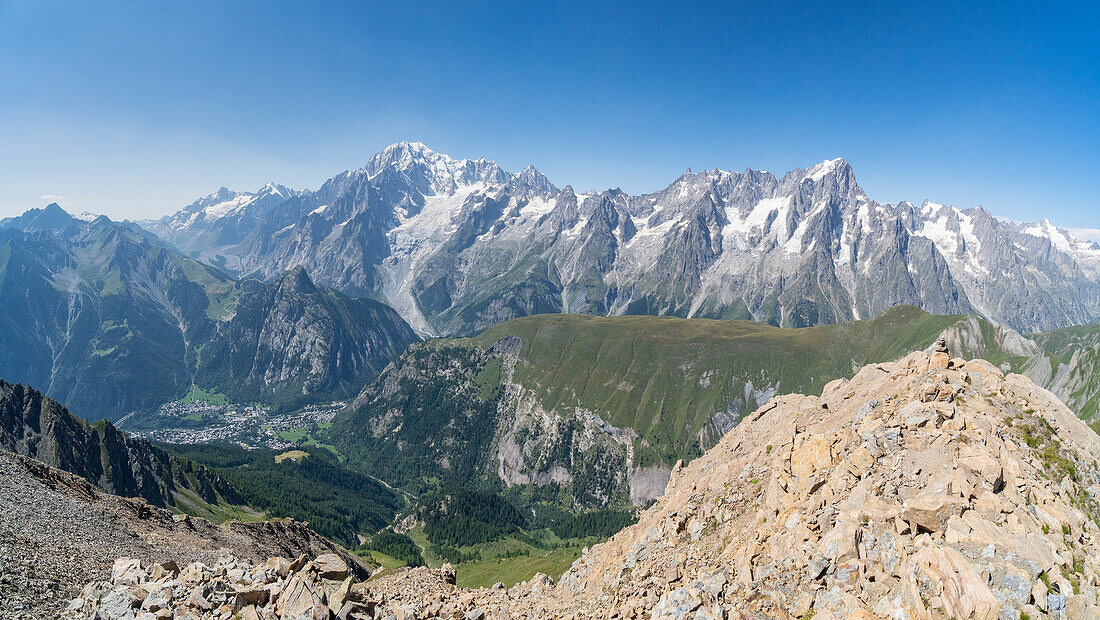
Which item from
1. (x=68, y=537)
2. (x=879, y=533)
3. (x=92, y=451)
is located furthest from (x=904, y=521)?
(x=92, y=451)

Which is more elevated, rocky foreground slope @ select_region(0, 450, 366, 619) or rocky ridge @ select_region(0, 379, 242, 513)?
rocky foreground slope @ select_region(0, 450, 366, 619)

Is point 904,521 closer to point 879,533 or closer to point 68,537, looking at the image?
point 879,533

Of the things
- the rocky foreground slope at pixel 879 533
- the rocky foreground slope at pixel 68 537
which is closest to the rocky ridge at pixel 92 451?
the rocky foreground slope at pixel 68 537

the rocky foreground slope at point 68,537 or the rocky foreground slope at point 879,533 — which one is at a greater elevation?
the rocky foreground slope at point 879,533

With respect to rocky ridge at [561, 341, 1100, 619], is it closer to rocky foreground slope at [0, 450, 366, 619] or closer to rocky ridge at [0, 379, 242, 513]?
rocky foreground slope at [0, 450, 366, 619]

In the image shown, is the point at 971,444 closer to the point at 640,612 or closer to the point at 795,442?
the point at 795,442

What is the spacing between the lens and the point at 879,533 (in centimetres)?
2695

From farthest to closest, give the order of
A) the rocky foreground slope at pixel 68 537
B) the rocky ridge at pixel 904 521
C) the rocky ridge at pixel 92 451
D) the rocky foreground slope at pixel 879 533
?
1. the rocky ridge at pixel 92 451
2. the rocky foreground slope at pixel 68 537
3. the rocky foreground slope at pixel 879 533
4. the rocky ridge at pixel 904 521

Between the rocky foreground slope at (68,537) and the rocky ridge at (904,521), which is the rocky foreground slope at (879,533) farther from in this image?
the rocky foreground slope at (68,537)

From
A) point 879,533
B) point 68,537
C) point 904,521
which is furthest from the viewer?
point 68,537

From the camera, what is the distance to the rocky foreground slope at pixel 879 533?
→ 76.2 ft

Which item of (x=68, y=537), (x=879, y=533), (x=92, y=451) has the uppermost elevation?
(x=879, y=533)

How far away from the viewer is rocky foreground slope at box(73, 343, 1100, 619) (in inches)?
915

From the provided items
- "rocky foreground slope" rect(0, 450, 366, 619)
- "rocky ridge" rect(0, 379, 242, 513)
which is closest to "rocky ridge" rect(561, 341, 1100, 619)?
"rocky foreground slope" rect(0, 450, 366, 619)
